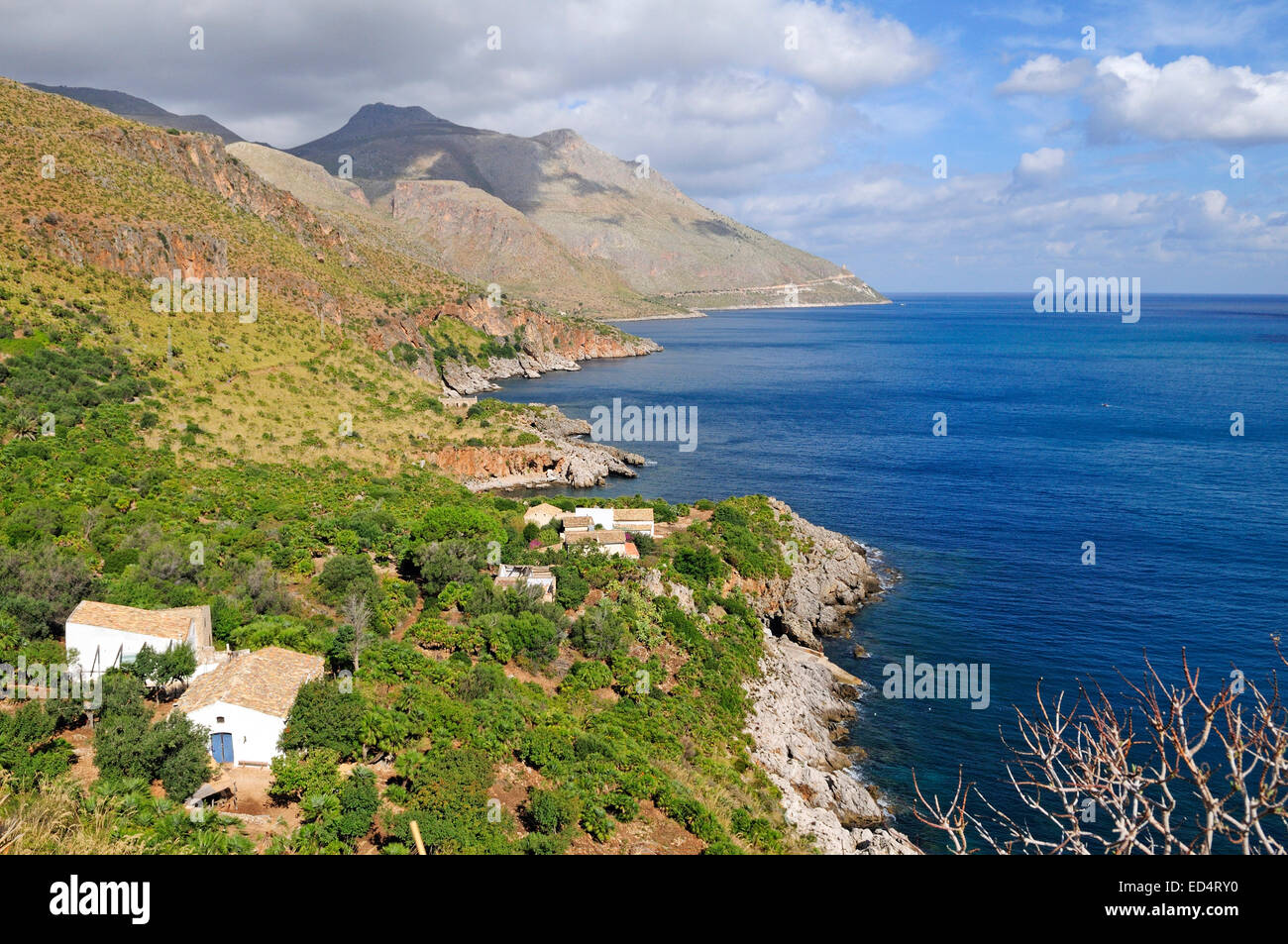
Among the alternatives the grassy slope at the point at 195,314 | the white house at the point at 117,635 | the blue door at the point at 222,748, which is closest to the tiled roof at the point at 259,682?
the blue door at the point at 222,748

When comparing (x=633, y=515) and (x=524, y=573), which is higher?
(x=633, y=515)

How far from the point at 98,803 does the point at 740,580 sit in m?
32.0

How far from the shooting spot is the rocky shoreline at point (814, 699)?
A: 26156 millimetres

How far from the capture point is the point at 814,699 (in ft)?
115

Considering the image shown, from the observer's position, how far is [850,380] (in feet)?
425

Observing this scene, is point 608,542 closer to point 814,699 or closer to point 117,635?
point 814,699

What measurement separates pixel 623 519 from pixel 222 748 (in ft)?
94.2

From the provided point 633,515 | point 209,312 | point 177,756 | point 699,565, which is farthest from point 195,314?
point 177,756

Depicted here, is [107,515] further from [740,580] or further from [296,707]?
[740,580]

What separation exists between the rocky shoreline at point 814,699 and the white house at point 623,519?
7862mm

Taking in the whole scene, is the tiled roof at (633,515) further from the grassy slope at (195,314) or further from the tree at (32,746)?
the tree at (32,746)

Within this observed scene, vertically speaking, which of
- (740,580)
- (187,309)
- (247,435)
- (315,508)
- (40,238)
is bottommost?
(740,580)

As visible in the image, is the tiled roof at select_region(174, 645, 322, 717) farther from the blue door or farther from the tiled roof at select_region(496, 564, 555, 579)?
the tiled roof at select_region(496, 564, 555, 579)

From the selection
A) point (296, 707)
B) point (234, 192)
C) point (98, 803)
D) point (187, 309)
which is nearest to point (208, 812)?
point (98, 803)
